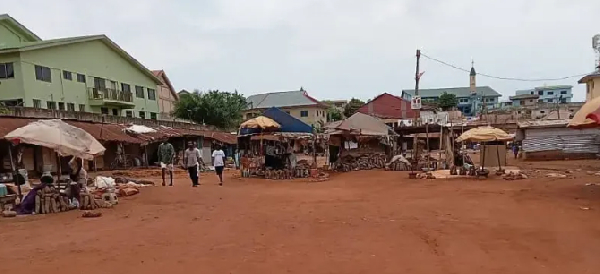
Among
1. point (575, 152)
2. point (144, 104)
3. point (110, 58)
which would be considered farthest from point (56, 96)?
point (575, 152)

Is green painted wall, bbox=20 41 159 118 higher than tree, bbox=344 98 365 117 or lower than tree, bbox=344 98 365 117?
higher

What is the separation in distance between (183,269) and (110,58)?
33.4m

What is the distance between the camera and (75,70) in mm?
31359

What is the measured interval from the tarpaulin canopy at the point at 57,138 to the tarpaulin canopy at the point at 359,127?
1307 centimetres

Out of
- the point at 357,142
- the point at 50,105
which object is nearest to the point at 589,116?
the point at 357,142

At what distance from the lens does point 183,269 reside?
5457 mm

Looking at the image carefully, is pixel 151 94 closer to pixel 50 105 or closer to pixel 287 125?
pixel 50 105

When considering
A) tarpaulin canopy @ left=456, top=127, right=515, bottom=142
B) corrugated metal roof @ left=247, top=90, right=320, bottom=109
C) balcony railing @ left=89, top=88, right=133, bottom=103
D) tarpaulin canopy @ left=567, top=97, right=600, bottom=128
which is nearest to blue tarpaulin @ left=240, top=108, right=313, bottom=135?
tarpaulin canopy @ left=456, top=127, right=515, bottom=142

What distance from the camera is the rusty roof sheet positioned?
18.6 meters

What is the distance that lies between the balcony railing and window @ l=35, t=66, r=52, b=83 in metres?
3.49

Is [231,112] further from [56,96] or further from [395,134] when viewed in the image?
[395,134]

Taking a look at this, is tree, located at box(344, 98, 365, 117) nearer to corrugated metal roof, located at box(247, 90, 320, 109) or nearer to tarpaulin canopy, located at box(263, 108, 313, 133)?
corrugated metal roof, located at box(247, 90, 320, 109)

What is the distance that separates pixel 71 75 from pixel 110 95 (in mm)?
3514

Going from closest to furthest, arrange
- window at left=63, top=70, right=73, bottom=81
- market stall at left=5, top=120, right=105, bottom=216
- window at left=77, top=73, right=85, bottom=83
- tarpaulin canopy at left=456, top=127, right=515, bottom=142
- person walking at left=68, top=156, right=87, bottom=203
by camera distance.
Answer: market stall at left=5, top=120, right=105, bottom=216 < person walking at left=68, top=156, right=87, bottom=203 < tarpaulin canopy at left=456, top=127, right=515, bottom=142 < window at left=63, top=70, right=73, bottom=81 < window at left=77, top=73, right=85, bottom=83
